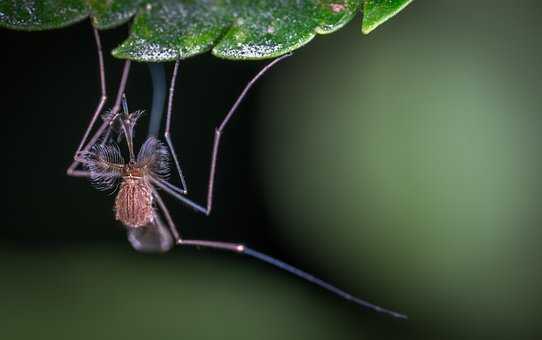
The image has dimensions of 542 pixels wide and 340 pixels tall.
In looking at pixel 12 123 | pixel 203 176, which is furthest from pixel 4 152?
pixel 203 176

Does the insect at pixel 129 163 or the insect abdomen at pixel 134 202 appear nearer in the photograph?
the insect at pixel 129 163

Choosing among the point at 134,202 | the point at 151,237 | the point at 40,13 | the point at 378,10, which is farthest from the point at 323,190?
the point at 40,13

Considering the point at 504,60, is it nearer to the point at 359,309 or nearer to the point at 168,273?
the point at 359,309

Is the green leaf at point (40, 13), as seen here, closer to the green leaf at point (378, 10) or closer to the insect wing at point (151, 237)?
the green leaf at point (378, 10)

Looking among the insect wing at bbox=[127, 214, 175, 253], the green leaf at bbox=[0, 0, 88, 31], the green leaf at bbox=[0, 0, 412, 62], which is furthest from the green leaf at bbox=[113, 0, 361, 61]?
the insect wing at bbox=[127, 214, 175, 253]

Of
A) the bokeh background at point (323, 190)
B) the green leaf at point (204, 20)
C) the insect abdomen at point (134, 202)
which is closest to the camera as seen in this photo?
the green leaf at point (204, 20)

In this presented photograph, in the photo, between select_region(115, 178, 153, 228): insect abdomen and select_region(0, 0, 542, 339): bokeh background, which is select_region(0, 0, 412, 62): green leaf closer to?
select_region(115, 178, 153, 228): insect abdomen

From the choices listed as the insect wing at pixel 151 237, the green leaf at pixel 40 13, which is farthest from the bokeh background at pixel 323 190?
the green leaf at pixel 40 13
